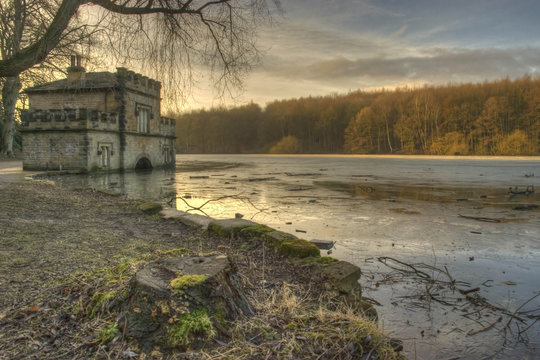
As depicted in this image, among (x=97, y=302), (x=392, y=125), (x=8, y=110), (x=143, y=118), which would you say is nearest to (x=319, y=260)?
(x=97, y=302)

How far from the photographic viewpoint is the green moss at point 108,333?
109 inches

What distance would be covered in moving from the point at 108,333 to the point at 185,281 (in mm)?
667

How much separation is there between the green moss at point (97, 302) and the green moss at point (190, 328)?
0.75 meters

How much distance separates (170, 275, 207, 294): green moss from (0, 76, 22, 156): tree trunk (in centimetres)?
3080

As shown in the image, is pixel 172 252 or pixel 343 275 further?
pixel 343 275

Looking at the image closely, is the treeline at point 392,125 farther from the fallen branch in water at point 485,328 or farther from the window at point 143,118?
the fallen branch in water at point 485,328

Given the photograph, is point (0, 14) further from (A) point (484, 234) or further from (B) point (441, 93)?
(B) point (441, 93)

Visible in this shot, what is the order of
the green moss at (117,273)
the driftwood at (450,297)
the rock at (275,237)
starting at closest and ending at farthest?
the green moss at (117,273)
the driftwood at (450,297)
the rock at (275,237)

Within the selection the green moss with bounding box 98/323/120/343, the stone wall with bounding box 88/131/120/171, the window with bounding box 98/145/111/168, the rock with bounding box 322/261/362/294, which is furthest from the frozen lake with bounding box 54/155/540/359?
the window with bounding box 98/145/111/168

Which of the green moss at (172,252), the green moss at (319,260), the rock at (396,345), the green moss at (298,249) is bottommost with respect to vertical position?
the rock at (396,345)

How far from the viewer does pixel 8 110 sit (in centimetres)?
3122

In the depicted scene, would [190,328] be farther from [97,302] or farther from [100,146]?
[100,146]

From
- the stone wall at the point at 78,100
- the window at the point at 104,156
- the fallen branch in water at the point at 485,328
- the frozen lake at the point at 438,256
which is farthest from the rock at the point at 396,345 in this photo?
the stone wall at the point at 78,100

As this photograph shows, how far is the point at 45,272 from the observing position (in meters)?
4.02
